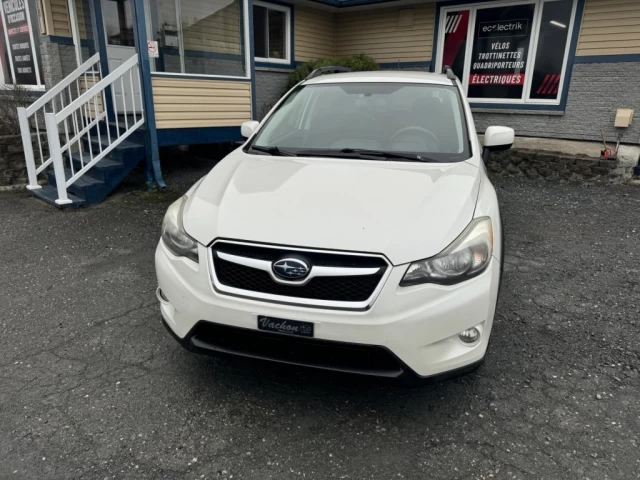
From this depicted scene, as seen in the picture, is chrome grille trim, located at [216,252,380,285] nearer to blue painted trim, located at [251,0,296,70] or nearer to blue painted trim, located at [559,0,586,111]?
blue painted trim, located at [559,0,586,111]

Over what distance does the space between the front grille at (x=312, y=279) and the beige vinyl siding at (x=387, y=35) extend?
363 inches

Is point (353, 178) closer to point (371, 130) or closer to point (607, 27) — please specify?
point (371, 130)

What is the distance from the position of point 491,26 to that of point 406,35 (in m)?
1.86

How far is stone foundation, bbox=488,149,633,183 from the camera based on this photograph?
7.34m

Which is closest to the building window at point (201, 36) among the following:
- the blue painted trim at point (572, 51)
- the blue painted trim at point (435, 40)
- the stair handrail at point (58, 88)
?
the stair handrail at point (58, 88)

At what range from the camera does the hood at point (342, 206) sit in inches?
82.7

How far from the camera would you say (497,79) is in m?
9.34

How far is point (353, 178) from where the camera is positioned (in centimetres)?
262

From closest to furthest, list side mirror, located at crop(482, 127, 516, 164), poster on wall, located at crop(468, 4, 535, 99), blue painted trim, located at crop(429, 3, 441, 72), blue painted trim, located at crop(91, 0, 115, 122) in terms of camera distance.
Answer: side mirror, located at crop(482, 127, 516, 164), blue painted trim, located at crop(91, 0, 115, 122), poster on wall, located at crop(468, 4, 535, 99), blue painted trim, located at crop(429, 3, 441, 72)

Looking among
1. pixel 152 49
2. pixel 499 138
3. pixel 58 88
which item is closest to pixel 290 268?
pixel 499 138

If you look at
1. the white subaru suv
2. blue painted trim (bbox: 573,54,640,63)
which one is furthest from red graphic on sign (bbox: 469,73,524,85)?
the white subaru suv

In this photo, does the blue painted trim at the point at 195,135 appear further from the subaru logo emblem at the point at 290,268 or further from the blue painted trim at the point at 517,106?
the subaru logo emblem at the point at 290,268

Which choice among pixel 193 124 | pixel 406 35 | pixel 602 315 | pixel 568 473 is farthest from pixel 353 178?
pixel 406 35

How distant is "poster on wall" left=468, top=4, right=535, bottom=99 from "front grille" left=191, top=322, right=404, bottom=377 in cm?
865
